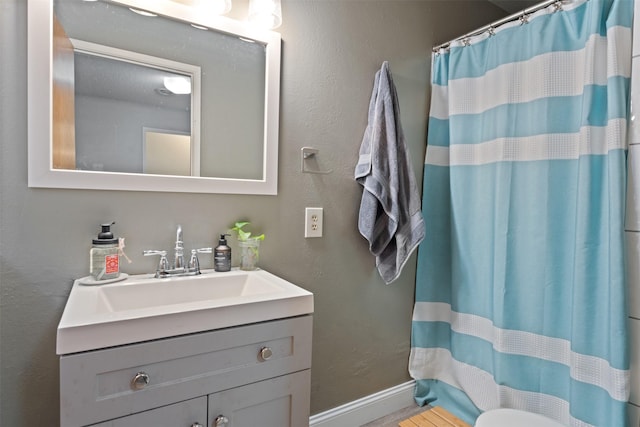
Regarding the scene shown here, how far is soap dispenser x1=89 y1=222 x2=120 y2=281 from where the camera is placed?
1.04 metres

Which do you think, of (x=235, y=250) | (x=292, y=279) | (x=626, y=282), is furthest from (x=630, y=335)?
(x=235, y=250)

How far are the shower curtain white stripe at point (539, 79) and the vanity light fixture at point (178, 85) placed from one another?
1217 mm

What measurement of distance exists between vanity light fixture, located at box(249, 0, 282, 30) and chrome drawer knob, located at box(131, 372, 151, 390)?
123 cm

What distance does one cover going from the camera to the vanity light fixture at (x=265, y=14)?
1.30m

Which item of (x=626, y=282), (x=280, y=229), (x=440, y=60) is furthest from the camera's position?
(x=440, y=60)

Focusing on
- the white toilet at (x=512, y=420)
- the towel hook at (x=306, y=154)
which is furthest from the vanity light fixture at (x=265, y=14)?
the white toilet at (x=512, y=420)

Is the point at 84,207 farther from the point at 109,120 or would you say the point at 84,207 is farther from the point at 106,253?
the point at 109,120

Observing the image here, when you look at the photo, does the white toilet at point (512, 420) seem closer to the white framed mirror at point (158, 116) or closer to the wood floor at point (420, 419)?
the wood floor at point (420, 419)

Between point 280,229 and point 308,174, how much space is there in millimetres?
269

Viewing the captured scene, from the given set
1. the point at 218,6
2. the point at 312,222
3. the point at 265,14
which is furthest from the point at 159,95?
the point at 312,222

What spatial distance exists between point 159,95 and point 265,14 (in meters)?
0.50

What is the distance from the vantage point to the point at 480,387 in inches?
63.5

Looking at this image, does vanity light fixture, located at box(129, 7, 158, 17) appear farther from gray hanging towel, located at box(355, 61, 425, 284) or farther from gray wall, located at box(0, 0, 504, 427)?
gray hanging towel, located at box(355, 61, 425, 284)

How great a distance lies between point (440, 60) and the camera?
5.96 feet
